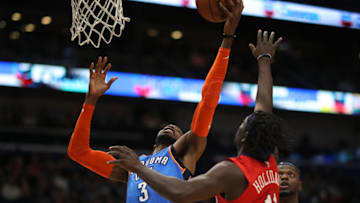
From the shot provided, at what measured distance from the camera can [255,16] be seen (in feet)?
29.5

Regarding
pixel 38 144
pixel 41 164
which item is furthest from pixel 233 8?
pixel 38 144

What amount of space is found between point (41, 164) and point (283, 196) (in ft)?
24.6

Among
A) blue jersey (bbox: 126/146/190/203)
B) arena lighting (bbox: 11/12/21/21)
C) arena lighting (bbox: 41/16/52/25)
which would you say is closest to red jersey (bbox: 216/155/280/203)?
blue jersey (bbox: 126/146/190/203)

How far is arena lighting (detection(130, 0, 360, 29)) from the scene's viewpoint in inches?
350

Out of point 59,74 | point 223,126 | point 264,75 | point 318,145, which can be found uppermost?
point 318,145

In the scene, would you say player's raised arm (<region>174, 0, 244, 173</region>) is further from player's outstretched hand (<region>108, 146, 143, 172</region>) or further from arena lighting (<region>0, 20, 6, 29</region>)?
arena lighting (<region>0, 20, 6, 29</region>)

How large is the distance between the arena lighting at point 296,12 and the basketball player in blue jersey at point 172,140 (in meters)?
5.72

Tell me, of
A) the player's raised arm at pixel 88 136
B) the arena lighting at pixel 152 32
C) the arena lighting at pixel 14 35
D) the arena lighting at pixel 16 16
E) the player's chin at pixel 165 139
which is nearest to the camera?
the player's raised arm at pixel 88 136

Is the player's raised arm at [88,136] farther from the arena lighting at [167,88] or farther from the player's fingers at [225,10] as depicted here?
the arena lighting at [167,88]

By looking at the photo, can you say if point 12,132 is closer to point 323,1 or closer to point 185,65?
point 185,65

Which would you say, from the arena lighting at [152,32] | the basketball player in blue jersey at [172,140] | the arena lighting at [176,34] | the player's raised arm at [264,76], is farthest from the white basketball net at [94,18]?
the arena lighting at [176,34]

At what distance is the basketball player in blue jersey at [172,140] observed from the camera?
8.91 ft

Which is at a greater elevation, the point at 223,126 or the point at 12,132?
the point at 223,126

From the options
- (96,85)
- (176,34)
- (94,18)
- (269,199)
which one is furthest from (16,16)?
(269,199)
